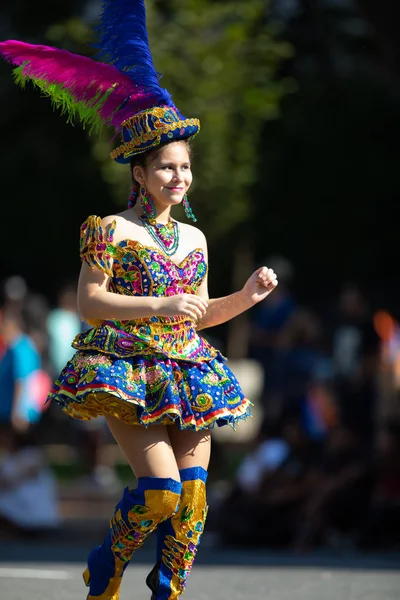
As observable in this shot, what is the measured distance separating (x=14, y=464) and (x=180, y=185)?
5.38 meters

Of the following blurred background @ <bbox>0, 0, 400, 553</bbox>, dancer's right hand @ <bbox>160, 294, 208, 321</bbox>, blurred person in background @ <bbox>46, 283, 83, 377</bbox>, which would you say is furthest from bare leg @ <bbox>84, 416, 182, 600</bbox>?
blurred person in background @ <bbox>46, 283, 83, 377</bbox>

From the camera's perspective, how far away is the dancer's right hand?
4.77m

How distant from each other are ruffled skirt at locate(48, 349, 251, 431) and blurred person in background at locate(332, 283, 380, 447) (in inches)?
211

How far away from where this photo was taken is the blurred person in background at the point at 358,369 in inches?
419

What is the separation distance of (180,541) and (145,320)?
0.86m

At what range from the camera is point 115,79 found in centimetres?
519

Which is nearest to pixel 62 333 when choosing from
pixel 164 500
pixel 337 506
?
pixel 337 506

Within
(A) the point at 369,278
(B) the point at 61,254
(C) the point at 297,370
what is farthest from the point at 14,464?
(B) the point at 61,254

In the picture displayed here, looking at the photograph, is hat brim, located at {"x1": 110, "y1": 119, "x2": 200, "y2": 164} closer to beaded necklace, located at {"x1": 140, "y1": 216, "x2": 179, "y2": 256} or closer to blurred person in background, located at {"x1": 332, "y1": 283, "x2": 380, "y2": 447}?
beaded necklace, located at {"x1": 140, "y1": 216, "x2": 179, "y2": 256}

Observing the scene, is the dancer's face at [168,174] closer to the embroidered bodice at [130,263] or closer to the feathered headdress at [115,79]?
the feathered headdress at [115,79]

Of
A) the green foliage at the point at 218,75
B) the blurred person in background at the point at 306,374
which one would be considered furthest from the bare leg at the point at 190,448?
the green foliage at the point at 218,75

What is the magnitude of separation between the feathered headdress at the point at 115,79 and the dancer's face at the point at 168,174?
0.06 meters

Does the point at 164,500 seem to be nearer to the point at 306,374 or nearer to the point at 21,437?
the point at 21,437

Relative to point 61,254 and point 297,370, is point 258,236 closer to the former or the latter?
point 61,254
